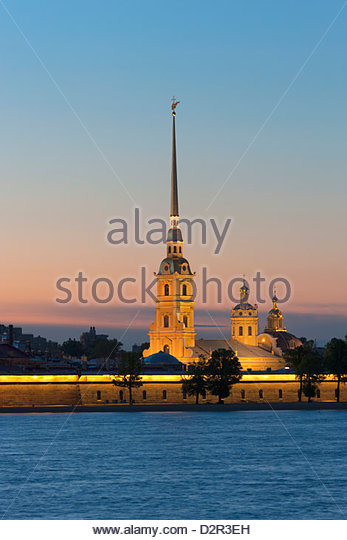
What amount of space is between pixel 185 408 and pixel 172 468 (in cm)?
5253

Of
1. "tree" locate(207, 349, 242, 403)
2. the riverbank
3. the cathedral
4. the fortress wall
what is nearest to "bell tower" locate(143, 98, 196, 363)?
the cathedral

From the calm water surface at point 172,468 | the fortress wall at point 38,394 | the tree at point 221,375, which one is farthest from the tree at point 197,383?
the calm water surface at point 172,468

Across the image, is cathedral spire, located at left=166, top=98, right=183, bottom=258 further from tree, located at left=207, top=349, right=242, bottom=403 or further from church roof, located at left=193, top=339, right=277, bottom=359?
tree, located at left=207, top=349, right=242, bottom=403

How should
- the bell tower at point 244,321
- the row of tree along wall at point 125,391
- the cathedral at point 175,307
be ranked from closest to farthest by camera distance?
the row of tree along wall at point 125,391
the cathedral at point 175,307
the bell tower at point 244,321

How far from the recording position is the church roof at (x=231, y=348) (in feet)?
552

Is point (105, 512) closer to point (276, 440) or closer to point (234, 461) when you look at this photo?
point (234, 461)

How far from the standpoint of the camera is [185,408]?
12106 centimetres

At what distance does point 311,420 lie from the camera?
110 m

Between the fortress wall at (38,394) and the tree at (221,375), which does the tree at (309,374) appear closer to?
the tree at (221,375)

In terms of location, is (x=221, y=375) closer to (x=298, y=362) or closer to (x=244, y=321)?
(x=298, y=362)

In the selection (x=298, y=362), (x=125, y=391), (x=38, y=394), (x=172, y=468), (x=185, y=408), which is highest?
A: (x=298, y=362)

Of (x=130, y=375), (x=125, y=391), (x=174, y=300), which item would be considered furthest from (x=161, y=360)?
(x=174, y=300)

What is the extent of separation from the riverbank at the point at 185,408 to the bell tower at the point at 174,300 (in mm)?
37951
